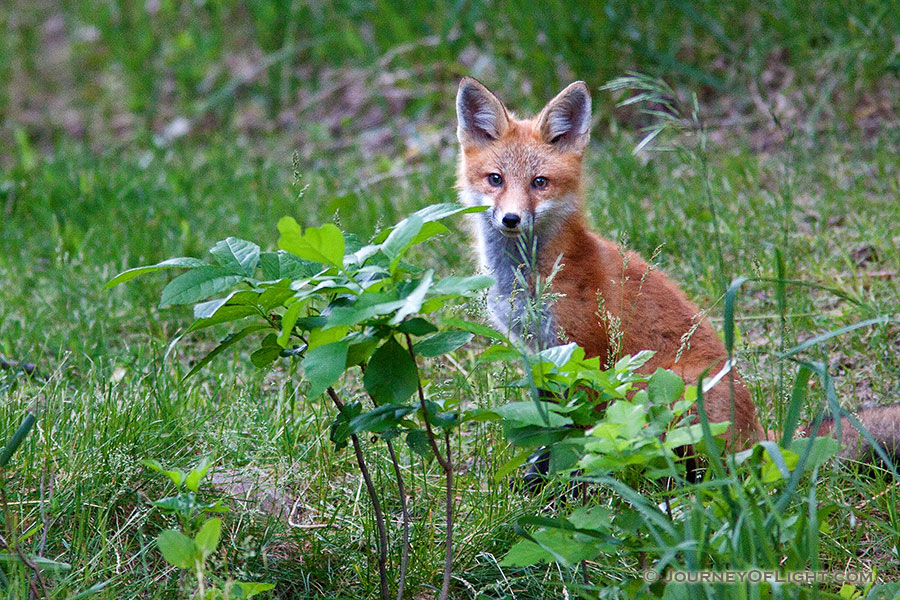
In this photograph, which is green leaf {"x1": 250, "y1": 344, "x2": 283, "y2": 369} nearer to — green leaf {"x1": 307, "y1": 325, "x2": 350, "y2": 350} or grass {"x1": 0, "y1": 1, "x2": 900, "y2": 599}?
green leaf {"x1": 307, "y1": 325, "x2": 350, "y2": 350}

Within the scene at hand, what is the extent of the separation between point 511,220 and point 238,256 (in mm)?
1749

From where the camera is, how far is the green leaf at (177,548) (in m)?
2.19

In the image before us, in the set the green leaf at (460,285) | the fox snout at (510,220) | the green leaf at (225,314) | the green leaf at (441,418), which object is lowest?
the green leaf at (441,418)

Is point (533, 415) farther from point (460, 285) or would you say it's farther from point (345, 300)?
point (345, 300)

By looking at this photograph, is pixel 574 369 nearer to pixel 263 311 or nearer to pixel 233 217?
pixel 263 311

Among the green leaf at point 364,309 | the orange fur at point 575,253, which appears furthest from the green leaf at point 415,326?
the orange fur at point 575,253

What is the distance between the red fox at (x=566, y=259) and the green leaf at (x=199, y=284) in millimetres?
1165

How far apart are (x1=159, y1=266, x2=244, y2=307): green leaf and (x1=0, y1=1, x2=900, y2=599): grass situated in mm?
562

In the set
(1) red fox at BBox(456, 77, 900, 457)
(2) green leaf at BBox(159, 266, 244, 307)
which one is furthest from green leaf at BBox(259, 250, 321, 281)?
(1) red fox at BBox(456, 77, 900, 457)

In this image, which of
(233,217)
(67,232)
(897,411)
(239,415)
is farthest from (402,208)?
(897,411)

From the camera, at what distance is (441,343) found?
233 cm

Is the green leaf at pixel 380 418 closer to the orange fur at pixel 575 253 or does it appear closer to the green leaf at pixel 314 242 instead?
the green leaf at pixel 314 242

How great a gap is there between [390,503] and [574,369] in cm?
109

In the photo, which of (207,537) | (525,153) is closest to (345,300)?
(207,537)
